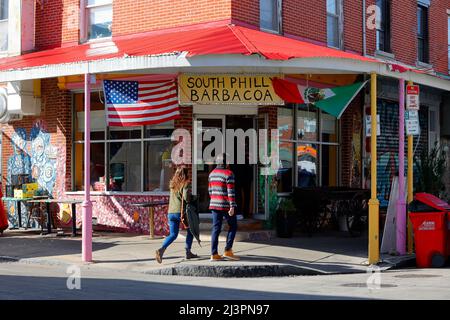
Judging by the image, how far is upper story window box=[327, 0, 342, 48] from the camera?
1845cm

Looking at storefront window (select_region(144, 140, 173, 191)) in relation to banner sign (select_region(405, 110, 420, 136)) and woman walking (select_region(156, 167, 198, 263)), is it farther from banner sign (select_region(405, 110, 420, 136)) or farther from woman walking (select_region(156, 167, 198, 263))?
banner sign (select_region(405, 110, 420, 136))

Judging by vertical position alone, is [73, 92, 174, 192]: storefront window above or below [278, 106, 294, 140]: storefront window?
below

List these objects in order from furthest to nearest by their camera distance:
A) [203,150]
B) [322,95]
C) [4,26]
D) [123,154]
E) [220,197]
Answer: [4,26] < [123,154] < [203,150] < [322,95] < [220,197]

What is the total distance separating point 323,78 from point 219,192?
5.48 m

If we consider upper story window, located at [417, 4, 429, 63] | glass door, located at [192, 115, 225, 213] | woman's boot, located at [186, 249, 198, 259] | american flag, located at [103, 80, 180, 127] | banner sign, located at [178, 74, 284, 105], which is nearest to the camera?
woman's boot, located at [186, 249, 198, 259]

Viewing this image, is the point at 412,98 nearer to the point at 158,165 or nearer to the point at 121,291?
the point at 158,165

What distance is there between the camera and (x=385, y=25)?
2081 centimetres

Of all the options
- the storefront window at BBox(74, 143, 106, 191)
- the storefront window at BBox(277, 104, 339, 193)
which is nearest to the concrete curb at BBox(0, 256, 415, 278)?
the storefront window at BBox(277, 104, 339, 193)

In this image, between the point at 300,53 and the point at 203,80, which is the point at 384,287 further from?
the point at 203,80

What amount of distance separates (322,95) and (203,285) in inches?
204

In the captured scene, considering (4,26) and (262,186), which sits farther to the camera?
(4,26)

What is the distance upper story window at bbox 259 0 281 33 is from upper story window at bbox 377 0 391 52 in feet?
16.8

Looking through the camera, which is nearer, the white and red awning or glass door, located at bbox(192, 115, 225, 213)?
the white and red awning

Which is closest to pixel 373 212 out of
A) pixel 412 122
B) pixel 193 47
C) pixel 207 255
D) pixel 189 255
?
pixel 412 122
